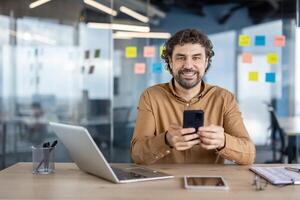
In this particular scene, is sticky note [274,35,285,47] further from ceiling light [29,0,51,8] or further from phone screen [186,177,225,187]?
phone screen [186,177,225,187]

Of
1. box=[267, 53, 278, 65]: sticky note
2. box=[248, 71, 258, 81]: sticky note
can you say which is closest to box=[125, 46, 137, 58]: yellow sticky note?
box=[248, 71, 258, 81]: sticky note

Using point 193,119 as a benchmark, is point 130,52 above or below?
above

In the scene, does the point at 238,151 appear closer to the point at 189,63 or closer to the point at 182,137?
the point at 182,137

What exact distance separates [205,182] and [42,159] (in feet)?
2.12

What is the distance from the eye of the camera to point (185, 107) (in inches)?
74.8

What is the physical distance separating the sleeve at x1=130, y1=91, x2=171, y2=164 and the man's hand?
0.18 m

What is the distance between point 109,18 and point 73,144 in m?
3.50

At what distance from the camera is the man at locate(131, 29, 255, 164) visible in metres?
1.64

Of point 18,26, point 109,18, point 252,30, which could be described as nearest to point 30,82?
point 18,26

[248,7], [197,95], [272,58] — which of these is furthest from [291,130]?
[197,95]

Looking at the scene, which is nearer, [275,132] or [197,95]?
[197,95]

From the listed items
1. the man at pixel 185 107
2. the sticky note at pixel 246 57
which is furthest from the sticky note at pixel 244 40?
the man at pixel 185 107

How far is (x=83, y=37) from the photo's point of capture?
4723 millimetres

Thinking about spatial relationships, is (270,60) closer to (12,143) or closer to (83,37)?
(83,37)
